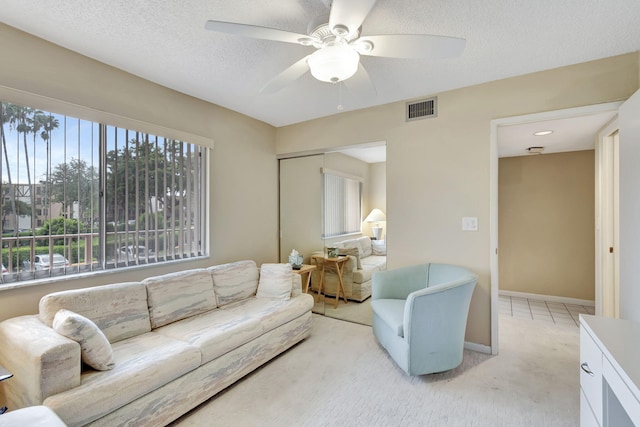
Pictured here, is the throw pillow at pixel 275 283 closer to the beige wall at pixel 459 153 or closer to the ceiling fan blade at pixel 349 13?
the beige wall at pixel 459 153

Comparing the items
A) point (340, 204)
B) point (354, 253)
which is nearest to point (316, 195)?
point (340, 204)

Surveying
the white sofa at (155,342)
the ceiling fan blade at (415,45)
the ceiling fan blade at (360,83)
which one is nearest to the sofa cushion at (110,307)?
the white sofa at (155,342)

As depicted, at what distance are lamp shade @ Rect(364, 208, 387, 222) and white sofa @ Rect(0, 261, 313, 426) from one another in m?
1.46

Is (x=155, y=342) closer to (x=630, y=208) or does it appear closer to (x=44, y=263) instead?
(x=44, y=263)

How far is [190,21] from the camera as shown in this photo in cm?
184

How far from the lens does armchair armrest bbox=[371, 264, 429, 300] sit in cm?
292

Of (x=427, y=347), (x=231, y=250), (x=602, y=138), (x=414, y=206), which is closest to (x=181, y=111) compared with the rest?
(x=231, y=250)

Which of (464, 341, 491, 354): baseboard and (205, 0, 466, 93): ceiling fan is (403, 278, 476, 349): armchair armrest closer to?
(464, 341, 491, 354): baseboard

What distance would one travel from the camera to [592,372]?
4.44ft

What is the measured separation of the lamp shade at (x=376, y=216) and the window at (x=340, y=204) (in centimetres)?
13

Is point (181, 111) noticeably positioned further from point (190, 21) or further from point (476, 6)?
point (476, 6)

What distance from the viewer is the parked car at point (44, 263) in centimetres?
204

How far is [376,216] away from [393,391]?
2236 millimetres

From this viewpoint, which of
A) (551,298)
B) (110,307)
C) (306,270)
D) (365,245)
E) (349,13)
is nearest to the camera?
(349,13)
